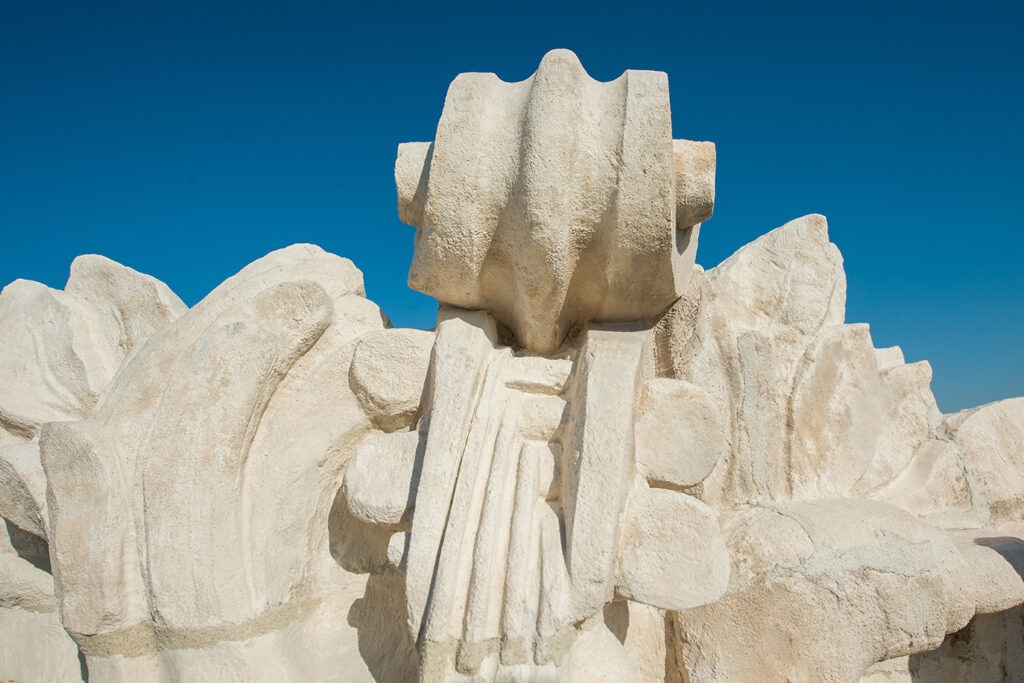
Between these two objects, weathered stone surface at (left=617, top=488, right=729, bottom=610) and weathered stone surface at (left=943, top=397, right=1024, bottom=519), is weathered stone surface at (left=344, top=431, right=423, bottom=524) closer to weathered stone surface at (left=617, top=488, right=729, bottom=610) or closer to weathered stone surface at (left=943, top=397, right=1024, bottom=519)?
weathered stone surface at (left=617, top=488, right=729, bottom=610)

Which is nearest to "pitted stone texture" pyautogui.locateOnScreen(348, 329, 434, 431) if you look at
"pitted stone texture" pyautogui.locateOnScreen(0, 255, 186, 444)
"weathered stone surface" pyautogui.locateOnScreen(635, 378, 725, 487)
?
"weathered stone surface" pyautogui.locateOnScreen(635, 378, 725, 487)

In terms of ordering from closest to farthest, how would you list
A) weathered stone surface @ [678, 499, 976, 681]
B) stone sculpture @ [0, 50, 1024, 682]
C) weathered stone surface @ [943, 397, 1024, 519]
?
1. stone sculpture @ [0, 50, 1024, 682]
2. weathered stone surface @ [678, 499, 976, 681]
3. weathered stone surface @ [943, 397, 1024, 519]

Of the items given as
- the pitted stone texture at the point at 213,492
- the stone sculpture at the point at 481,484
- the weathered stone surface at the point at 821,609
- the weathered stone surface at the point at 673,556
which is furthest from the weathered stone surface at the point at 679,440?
the pitted stone texture at the point at 213,492

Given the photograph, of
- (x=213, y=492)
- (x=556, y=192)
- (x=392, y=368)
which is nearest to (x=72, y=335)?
(x=213, y=492)

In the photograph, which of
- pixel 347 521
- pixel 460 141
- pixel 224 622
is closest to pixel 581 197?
pixel 460 141

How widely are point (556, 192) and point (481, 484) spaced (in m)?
0.70

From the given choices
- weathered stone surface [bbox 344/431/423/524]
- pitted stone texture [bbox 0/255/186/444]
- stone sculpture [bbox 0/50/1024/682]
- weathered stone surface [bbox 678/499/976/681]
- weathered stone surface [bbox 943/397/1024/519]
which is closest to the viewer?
stone sculpture [bbox 0/50/1024/682]

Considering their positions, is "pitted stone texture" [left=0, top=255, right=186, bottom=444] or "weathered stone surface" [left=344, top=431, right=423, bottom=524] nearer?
"weathered stone surface" [left=344, top=431, right=423, bottom=524]

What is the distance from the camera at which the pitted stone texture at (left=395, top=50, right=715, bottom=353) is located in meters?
1.59

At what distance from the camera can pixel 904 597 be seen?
189 centimetres

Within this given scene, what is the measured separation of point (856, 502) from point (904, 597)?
1.19ft

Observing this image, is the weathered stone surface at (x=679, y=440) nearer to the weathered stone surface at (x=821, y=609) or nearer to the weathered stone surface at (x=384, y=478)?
the weathered stone surface at (x=821, y=609)

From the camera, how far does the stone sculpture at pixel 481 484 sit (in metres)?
A: 1.56

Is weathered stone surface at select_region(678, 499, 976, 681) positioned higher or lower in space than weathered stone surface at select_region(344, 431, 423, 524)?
lower
